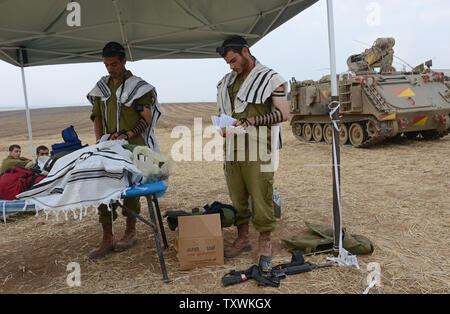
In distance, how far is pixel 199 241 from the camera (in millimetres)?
3012

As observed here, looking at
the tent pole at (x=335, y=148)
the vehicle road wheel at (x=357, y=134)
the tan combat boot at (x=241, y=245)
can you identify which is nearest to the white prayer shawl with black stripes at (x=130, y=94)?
the tan combat boot at (x=241, y=245)

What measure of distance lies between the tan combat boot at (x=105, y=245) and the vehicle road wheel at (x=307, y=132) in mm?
10367

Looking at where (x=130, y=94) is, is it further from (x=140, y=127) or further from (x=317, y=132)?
(x=317, y=132)

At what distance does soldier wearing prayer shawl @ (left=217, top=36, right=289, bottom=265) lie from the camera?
112 inches

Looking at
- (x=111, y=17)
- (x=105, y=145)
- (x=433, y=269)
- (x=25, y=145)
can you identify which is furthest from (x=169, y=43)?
(x=25, y=145)

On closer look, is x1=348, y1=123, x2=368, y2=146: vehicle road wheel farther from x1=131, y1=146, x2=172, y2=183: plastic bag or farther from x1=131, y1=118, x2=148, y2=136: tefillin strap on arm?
x1=131, y1=146, x2=172, y2=183: plastic bag

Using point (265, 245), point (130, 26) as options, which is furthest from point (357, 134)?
point (265, 245)

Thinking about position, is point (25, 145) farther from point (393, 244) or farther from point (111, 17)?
point (393, 244)

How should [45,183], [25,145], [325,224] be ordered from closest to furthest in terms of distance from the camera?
[45,183]
[325,224]
[25,145]

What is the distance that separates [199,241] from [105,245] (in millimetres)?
1075

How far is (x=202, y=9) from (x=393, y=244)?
10.2ft

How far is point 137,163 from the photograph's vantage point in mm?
2822

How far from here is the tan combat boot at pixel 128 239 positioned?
3.55m

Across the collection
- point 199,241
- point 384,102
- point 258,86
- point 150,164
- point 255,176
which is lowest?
point 199,241
